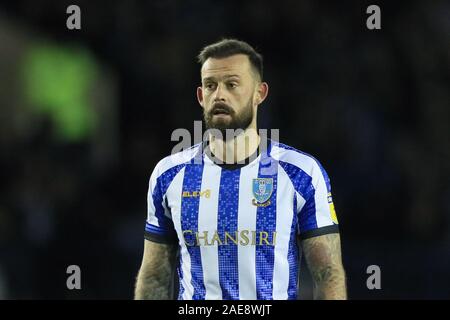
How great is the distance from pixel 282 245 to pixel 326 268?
25cm

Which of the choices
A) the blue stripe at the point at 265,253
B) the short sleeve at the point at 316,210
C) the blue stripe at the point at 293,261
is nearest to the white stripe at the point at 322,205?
the short sleeve at the point at 316,210

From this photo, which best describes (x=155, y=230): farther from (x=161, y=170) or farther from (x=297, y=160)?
(x=297, y=160)

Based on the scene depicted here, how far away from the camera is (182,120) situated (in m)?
10.1

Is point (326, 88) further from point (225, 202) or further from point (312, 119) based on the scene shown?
point (225, 202)

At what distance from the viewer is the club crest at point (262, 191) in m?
4.78

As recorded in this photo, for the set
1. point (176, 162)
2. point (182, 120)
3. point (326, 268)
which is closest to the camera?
point (326, 268)

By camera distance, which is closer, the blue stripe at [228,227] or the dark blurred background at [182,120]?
the blue stripe at [228,227]

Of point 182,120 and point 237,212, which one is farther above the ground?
point 182,120

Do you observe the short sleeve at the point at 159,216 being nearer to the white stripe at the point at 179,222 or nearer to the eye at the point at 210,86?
the white stripe at the point at 179,222

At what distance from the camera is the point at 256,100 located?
16.0 feet
